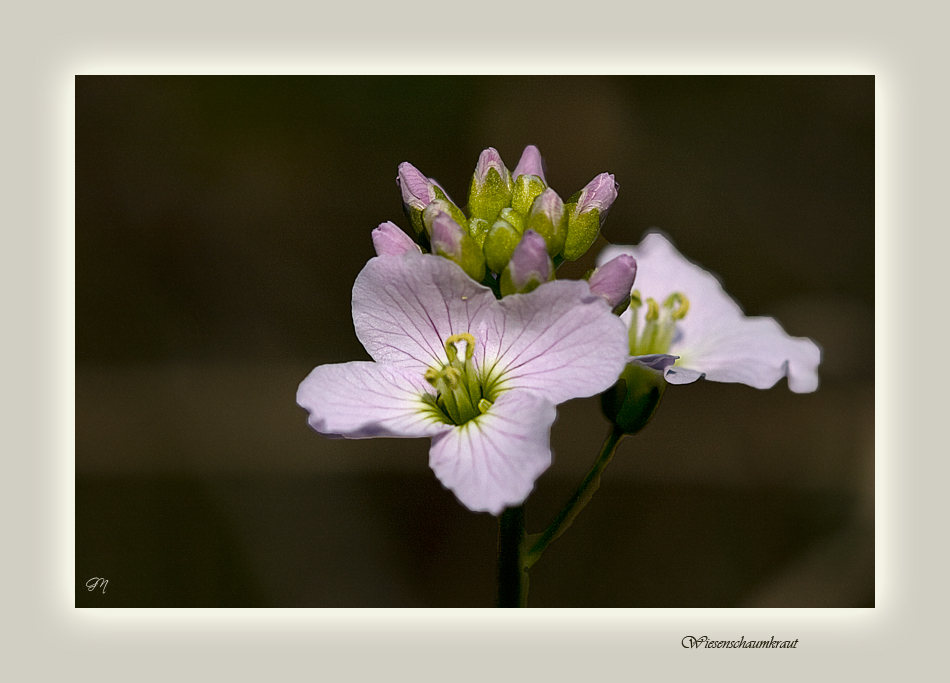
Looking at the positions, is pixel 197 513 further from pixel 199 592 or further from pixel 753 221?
pixel 753 221

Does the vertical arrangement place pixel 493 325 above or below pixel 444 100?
below

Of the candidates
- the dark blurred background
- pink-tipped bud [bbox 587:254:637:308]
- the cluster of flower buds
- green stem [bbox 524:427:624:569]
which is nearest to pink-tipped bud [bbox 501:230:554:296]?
the cluster of flower buds

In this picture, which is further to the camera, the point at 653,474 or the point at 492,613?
the point at 653,474

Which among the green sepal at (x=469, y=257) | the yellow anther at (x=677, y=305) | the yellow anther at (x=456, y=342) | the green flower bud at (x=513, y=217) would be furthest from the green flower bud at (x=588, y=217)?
the yellow anther at (x=677, y=305)

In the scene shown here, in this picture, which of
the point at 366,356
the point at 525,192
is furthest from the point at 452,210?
the point at 366,356

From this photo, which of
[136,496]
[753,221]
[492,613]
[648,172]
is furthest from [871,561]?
[136,496]

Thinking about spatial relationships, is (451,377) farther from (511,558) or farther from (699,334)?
(699,334)
